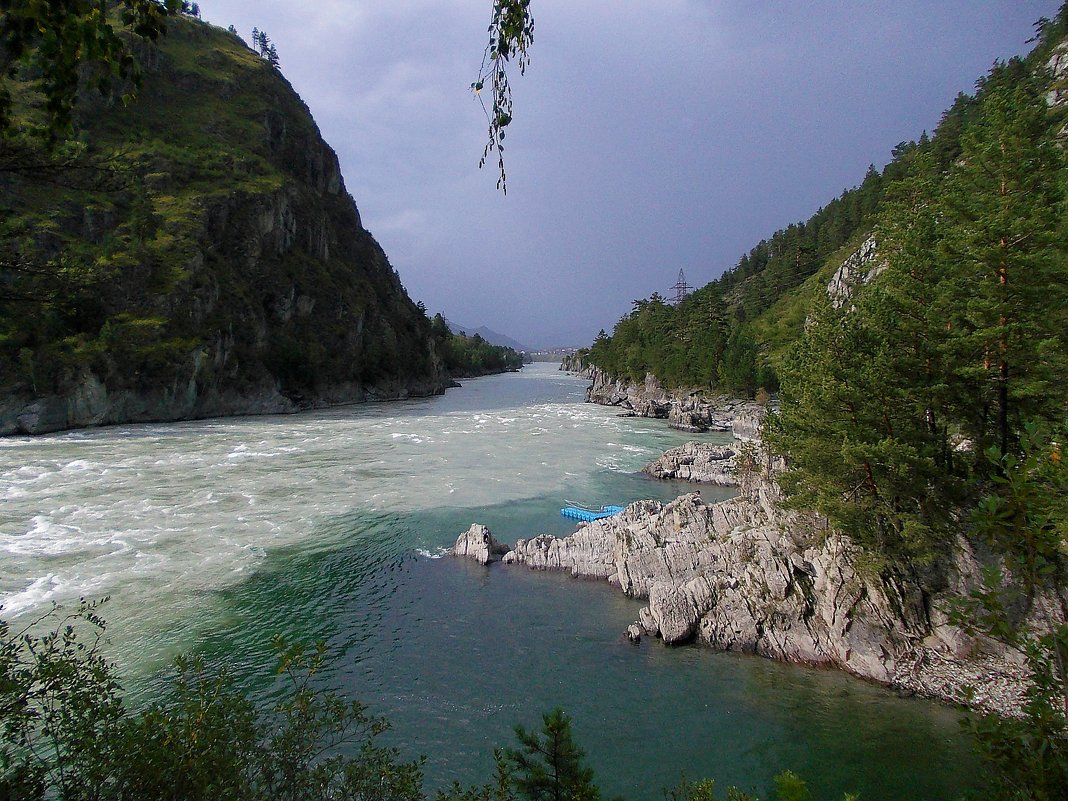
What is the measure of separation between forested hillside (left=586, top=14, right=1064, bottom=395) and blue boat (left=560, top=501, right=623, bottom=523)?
1107 inches

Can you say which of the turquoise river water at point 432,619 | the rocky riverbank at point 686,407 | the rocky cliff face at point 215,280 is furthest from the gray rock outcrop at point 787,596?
the rocky cliff face at point 215,280

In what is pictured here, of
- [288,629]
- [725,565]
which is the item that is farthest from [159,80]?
[725,565]

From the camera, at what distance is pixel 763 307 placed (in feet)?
322

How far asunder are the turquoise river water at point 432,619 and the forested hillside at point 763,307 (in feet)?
121

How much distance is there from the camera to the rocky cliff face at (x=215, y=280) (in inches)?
2064

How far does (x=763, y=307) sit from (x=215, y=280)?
282 ft

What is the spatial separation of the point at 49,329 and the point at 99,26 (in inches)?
2530

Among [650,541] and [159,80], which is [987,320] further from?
A: [159,80]

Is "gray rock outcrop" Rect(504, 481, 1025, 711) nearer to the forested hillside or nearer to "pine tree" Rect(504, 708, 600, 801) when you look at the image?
"pine tree" Rect(504, 708, 600, 801)

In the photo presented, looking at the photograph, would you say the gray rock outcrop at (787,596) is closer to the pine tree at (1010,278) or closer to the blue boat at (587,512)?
the pine tree at (1010,278)

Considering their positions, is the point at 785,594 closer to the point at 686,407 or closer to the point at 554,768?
the point at 554,768

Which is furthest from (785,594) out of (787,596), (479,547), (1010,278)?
(479,547)

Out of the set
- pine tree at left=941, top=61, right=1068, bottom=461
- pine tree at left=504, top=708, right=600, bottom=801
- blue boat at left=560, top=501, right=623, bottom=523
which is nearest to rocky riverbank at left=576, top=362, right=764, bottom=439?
blue boat at left=560, top=501, right=623, bottom=523

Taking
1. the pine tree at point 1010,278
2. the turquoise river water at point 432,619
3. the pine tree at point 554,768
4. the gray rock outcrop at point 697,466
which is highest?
the pine tree at point 1010,278
